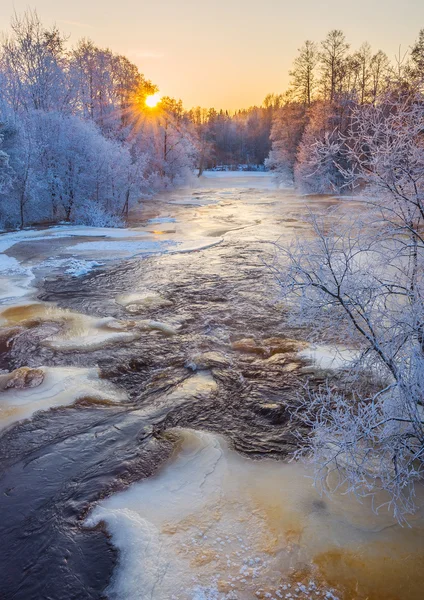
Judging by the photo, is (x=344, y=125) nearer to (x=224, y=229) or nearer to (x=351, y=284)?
(x=224, y=229)

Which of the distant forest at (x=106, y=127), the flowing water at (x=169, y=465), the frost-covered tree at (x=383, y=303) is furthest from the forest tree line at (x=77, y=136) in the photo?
the frost-covered tree at (x=383, y=303)

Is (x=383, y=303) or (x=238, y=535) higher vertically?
(x=383, y=303)

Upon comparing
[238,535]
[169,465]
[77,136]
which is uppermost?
[77,136]

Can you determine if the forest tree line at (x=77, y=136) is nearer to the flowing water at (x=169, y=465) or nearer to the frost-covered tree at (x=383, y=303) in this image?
the flowing water at (x=169, y=465)

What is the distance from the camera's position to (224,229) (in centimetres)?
2255

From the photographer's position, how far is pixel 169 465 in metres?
5.86

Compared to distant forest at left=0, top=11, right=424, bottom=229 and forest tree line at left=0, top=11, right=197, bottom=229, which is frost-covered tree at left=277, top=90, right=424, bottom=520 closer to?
distant forest at left=0, top=11, right=424, bottom=229

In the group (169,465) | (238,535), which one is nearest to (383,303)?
(238,535)

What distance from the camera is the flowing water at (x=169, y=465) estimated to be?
4.33 m

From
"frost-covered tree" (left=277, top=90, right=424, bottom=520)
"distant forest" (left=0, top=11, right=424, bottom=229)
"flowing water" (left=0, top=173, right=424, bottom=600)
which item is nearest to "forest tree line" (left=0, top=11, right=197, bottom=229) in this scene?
"distant forest" (left=0, top=11, right=424, bottom=229)

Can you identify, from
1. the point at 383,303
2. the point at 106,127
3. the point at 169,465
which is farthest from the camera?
the point at 106,127

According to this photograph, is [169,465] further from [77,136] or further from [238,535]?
[77,136]

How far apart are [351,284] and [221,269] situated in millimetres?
9588

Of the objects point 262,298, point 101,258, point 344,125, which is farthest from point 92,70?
point 262,298
